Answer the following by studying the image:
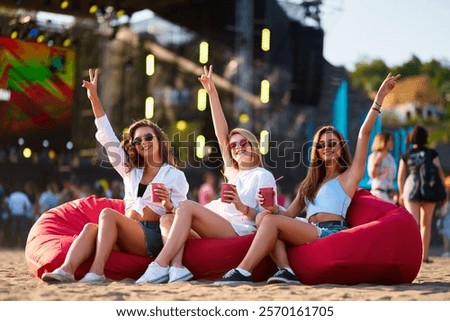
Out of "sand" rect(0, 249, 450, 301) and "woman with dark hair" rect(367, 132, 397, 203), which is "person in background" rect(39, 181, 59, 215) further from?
"sand" rect(0, 249, 450, 301)

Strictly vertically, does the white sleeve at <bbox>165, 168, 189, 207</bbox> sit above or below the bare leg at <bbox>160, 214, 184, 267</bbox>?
above

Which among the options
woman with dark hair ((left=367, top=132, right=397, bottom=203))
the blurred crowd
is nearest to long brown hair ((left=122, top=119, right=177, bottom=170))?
woman with dark hair ((left=367, top=132, right=397, bottom=203))

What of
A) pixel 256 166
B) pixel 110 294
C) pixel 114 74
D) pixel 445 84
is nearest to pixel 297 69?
pixel 114 74

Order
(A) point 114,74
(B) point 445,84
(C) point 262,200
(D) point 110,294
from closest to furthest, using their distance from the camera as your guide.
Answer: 1. (D) point 110,294
2. (C) point 262,200
3. (A) point 114,74
4. (B) point 445,84

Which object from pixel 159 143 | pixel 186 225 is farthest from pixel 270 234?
pixel 159 143

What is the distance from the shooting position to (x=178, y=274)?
3730 millimetres

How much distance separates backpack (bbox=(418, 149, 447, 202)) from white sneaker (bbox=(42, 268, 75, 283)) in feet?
10.0

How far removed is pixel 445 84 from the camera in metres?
28.7

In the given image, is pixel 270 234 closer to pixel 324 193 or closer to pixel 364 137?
pixel 324 193

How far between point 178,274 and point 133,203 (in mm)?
450

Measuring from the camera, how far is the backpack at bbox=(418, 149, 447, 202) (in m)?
5.80

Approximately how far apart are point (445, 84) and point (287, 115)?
15690 millimetres

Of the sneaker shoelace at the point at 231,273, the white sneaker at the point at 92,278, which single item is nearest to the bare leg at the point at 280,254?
the sneaker shoelace at the point at 231,273
